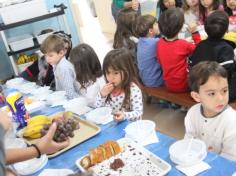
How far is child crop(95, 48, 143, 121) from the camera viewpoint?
75.9 inches

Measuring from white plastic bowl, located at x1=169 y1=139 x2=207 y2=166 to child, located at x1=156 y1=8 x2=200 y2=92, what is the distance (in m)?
1.40

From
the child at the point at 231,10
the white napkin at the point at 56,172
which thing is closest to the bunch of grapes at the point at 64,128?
the white napkin at the point at 56,172

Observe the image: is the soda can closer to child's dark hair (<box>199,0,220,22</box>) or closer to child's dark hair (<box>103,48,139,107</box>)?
child's dark hair (<box>103,48,139,107</box>)

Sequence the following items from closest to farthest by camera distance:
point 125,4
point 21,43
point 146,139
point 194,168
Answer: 1. point 194,168
2. point 146,139
3. point 125,4
4. point 21,43

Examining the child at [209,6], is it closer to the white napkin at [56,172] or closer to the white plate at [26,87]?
the white plate at [26,87]

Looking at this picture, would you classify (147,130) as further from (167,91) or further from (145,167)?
(167,91)

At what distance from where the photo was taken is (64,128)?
5.04ft

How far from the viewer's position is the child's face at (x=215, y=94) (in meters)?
1.45

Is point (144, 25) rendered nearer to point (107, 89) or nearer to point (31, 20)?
point (107, 89)

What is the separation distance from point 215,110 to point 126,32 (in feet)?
6.23

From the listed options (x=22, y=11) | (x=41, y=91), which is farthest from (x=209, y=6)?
(x=22, y=11)

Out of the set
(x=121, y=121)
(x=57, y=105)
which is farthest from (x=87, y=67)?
(x=121, y=121)

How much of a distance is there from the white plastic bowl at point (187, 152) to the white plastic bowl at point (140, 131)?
0.17 m

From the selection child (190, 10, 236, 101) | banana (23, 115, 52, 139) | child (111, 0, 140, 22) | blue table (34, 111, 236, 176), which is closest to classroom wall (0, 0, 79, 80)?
child (111, 0, 140, 22)
